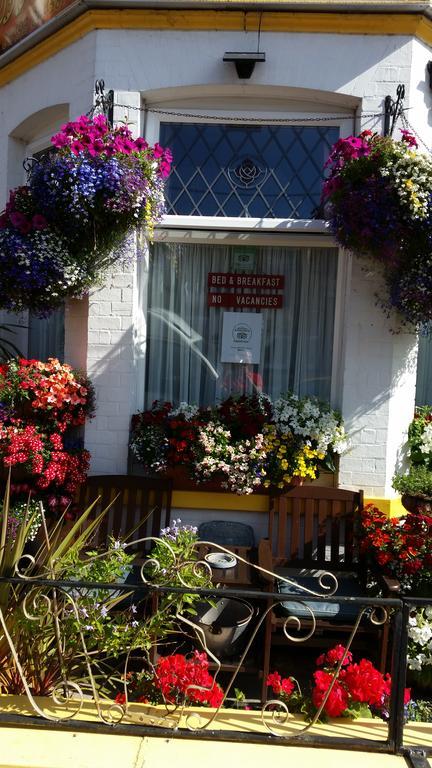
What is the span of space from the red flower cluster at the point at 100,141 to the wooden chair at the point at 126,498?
2.23 meters

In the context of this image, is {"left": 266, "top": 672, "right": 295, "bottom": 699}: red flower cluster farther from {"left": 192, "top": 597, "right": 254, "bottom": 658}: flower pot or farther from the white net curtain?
the white net curtain

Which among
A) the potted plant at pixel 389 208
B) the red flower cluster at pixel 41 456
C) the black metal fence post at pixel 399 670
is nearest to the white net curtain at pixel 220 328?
the potted plant at pixel 389 208

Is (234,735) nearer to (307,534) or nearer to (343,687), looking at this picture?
(343,687)

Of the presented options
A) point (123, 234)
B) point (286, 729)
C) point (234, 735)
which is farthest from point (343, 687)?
point (123, 234)

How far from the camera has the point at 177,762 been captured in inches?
100

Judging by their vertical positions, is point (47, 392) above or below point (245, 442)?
above

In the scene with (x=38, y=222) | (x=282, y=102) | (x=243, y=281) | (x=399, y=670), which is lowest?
(x=399, y=670)

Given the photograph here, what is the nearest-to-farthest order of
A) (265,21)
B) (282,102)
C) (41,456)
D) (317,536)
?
1. (41,456)
2. (317,536)
3. (265,21)
4. (282,102)

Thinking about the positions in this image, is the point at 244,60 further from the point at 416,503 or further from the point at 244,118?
the point at 416,503

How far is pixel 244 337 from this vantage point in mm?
5344

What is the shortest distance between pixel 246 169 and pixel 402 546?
3.07 m

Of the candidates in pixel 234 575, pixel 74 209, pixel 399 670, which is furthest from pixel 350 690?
pixel 74 209

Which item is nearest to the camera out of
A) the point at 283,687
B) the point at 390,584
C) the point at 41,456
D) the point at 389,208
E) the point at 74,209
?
the point at 283,687

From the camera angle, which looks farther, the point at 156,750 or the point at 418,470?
the point at 418,470
